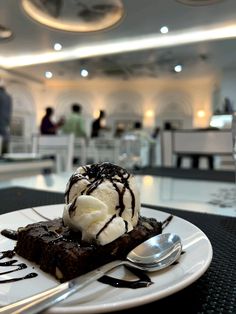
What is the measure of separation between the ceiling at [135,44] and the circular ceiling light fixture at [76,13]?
0.08 meters

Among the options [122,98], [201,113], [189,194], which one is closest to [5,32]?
[122,98]

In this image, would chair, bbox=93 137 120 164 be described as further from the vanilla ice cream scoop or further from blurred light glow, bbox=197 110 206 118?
the vanilla ice cream scoop

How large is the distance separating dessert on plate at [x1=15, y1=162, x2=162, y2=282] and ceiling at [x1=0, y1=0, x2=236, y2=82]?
139 inches

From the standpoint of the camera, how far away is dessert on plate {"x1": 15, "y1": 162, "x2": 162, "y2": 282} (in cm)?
29

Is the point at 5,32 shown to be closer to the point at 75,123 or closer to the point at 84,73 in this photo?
the point at 75,123

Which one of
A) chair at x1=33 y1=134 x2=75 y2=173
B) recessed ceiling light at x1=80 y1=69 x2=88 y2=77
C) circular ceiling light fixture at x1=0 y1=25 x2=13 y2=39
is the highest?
recessed ceiling light at x1=80 y1=69 x2=88 y2=77

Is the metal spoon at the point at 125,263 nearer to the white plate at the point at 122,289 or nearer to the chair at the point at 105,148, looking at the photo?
the white plate at the point at 122,289

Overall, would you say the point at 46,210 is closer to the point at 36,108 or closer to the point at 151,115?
the point at 151,115

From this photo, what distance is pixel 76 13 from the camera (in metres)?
4.00

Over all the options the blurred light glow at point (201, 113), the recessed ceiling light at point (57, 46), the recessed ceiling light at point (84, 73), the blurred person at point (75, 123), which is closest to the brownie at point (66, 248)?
the blurred person at point (75, 123)

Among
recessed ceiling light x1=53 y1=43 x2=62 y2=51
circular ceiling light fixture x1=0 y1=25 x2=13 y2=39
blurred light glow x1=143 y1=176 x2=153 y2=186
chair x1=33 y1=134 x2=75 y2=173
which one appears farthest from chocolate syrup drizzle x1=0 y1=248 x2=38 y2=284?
recessed ceiling light x1=53 y1=43 x2=62 y2=51

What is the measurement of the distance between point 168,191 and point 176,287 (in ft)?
2.14

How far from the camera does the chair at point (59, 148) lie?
2385 mm

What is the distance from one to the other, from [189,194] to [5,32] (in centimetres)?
459
